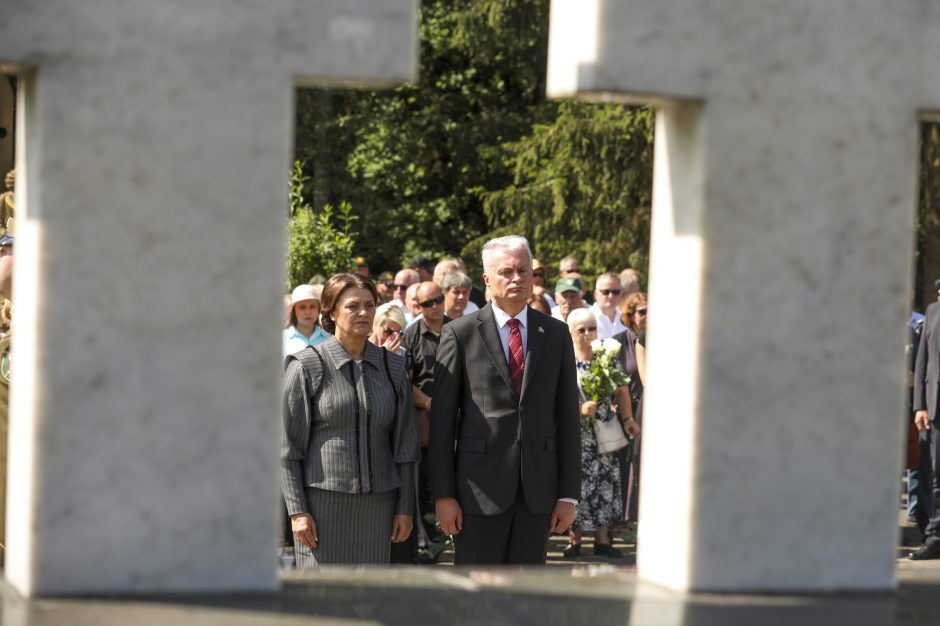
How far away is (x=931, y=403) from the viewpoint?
11.0 meters

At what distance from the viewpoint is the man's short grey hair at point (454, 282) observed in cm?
1120

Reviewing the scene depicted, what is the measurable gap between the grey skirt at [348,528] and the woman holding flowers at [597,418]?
4.08 m

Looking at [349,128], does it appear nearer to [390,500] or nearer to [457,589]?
[390,500]

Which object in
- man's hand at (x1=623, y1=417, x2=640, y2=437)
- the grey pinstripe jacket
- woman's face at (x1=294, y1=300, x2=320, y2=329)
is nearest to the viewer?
the grey pinstripe jacket

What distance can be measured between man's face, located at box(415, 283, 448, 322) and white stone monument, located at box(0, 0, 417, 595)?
634 cm

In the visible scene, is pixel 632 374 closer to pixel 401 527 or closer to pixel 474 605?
pixel 401 527

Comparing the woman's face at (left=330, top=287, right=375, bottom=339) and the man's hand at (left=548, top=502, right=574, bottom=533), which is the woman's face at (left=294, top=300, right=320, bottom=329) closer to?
the woman's face at (left=330, top=287, right=375, bottom=339)

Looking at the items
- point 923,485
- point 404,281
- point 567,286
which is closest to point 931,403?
point 923,485

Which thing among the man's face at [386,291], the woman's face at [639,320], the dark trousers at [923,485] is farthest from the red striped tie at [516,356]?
the man's face at [386,291]

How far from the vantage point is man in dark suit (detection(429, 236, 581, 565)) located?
6.59m

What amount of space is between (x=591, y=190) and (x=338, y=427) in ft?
64.2

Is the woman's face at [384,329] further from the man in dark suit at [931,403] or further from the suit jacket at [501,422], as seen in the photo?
the man in dark suit at [931,403]

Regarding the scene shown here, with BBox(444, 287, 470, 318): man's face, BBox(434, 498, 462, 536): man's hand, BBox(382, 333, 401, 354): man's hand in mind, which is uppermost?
BBox(444, 287, 470, 318): man's face

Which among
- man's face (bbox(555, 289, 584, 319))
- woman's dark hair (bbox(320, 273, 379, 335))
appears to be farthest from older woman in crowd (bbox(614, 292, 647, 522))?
woman's dark hair (bbox(320, 273, 379, 335))
